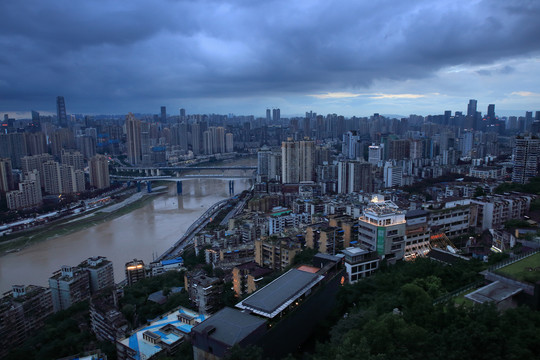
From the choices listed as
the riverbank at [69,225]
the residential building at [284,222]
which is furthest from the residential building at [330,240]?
the riverbank at [69,225]

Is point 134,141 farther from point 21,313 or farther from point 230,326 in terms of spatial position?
point 230,326

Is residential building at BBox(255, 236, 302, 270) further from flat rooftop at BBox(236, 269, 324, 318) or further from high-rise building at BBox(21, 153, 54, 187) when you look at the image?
high-rise building at BBox(21, 153, 54, 187)

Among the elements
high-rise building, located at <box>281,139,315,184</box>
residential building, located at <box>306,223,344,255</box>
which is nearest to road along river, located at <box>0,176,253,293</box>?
high-rise building, located at <box>281,139,315,184</box>

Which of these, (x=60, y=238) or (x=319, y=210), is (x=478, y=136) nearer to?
(x=319, y=210)

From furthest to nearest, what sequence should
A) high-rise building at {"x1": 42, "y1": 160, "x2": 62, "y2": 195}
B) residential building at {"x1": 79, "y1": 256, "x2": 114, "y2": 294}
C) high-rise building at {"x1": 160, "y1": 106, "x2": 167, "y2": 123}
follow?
1. high-rise building at {"x1": 160, "y1": 106, "x2": 167, "y2": 123}
2. high-rise building at {"x1": 42, "y1": 160, "x2": 62, "y2": 195}
3. residential building at {"x1": 79, "y1": 256, "x2": 114, "y2": 294}

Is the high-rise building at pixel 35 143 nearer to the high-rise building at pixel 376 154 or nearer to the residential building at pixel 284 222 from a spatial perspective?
the high-rise building at pixel 376 154

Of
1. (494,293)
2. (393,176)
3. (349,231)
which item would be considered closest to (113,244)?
(349,231)
